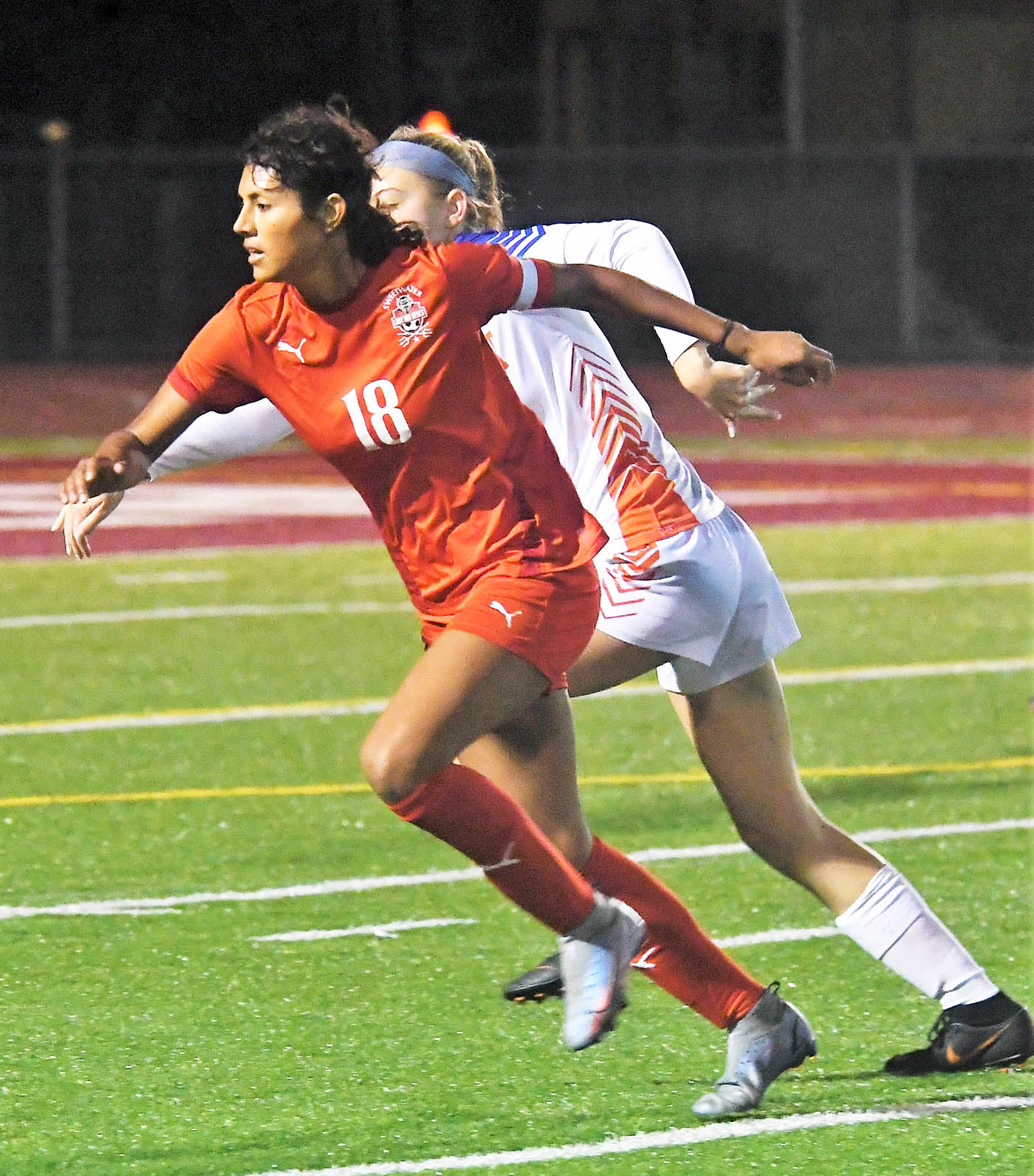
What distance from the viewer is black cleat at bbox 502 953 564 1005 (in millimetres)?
5602

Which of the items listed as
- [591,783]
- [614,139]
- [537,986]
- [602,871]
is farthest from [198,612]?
[614,139]

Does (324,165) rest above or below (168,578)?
above

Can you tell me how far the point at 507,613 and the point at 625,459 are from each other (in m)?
0.72

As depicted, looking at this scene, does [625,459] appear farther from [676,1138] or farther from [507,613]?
[676,1138]

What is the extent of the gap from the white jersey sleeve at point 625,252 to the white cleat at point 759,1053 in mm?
1318

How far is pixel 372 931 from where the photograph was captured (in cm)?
641

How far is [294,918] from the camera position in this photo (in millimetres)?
6520

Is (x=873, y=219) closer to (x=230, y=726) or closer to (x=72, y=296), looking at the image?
(x=72, y=296)

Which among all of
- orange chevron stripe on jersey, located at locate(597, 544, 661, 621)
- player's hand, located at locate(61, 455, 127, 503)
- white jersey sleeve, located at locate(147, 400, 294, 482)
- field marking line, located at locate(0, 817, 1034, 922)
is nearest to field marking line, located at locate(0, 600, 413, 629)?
field marking line, located at locate(0, 817, 1034, 922)

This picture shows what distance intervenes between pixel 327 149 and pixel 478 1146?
6.12 feet

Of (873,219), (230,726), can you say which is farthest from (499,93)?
(230,726)

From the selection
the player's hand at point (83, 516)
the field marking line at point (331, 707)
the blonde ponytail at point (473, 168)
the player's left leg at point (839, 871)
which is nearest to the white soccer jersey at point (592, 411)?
the blonde ponytail at point (473, 168)

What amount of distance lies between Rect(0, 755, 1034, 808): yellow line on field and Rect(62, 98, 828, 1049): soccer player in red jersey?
12.1ft

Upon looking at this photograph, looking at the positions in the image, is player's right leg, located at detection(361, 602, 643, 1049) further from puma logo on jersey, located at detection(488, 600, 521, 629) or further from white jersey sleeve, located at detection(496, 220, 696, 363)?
white jersey sleeve, located at detection(496, 220, 696, 363)
